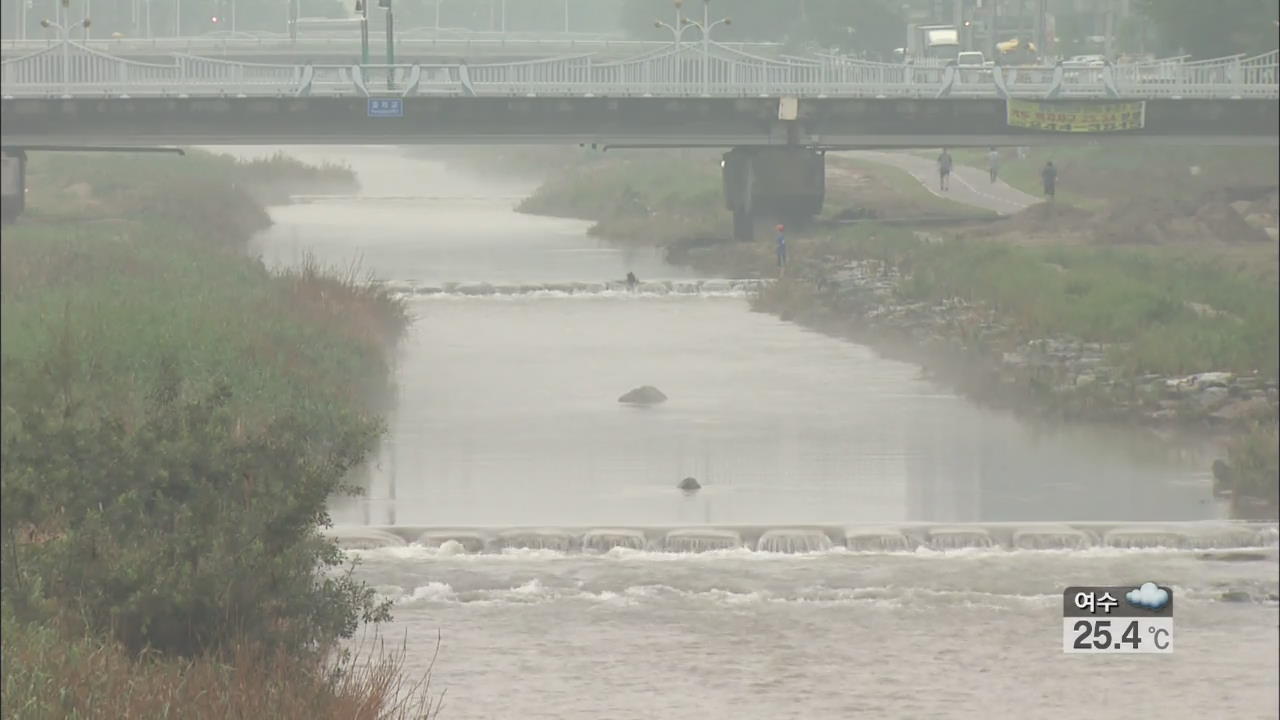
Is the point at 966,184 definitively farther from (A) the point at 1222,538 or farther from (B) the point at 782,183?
(A) the point at 1222,538

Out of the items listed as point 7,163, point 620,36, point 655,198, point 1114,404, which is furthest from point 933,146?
point 620,36

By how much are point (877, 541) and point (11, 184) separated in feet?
161

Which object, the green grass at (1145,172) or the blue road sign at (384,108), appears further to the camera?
the green grass at (1145,172)

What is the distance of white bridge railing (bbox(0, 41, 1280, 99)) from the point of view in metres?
71.9

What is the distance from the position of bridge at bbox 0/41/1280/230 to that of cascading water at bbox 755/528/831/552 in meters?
43.6

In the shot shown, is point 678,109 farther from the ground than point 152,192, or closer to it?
farther from the ground

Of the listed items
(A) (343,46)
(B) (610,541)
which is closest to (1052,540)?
(B) (610,541)

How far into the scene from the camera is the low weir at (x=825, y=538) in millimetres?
29484

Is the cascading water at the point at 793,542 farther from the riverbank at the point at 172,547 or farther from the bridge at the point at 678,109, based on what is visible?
the bridge at the point at 678,109

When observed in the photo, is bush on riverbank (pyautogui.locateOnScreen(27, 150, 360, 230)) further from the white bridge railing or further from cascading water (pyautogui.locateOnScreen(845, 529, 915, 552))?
cascading water (pyautogui.locateOnScreen(845, 529, 915, 552))

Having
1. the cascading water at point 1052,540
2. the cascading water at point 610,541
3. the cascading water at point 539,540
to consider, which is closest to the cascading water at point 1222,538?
the cascading water at point 1052,540

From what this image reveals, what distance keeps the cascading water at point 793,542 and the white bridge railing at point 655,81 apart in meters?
43.1

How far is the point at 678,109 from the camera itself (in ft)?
246

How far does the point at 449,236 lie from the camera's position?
3696 inches
